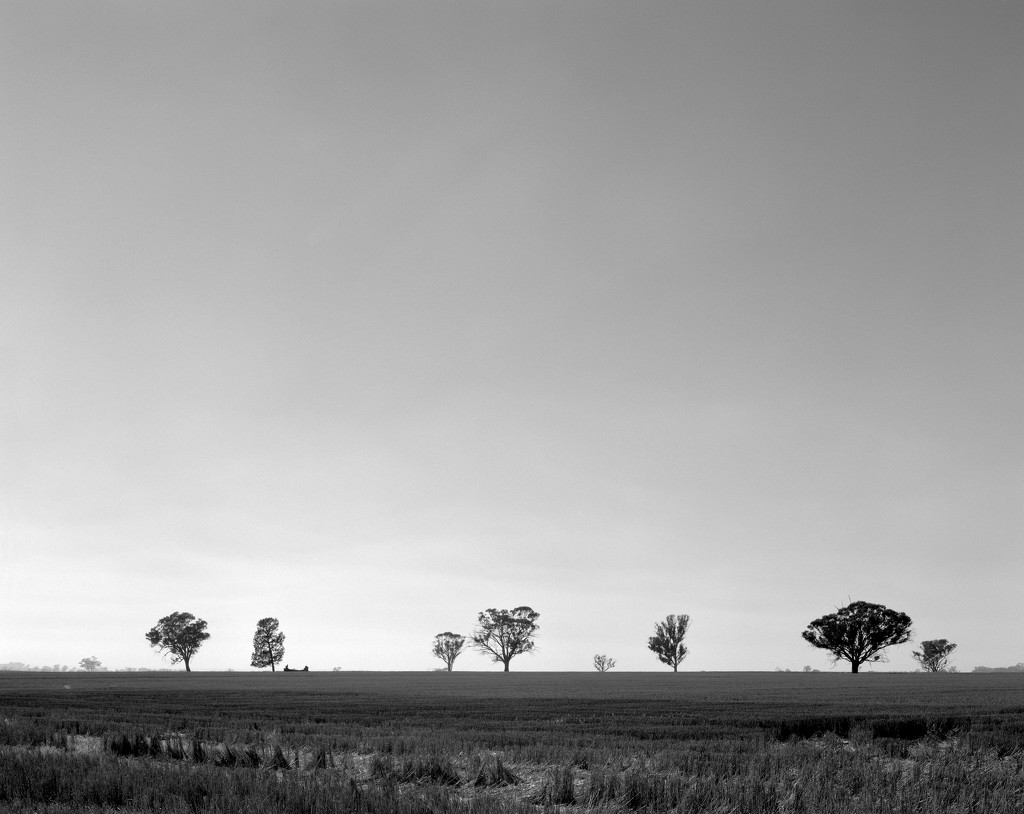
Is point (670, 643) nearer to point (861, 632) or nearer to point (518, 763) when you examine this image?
point (861, 632)

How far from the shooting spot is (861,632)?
481 feet

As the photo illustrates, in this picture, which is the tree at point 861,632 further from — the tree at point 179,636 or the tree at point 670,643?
the tree at point 179,636

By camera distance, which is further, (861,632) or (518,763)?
(861,632)

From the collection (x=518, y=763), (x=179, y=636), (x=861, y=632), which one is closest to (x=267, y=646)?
(x=179, y=636)

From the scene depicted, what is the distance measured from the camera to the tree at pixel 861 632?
478ft

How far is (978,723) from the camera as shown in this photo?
2834 cm

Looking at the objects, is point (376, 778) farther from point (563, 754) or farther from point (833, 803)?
point (833, 803)

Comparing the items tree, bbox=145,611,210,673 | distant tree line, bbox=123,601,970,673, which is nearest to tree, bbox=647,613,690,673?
distant tree line, bbox=123,601,970,673

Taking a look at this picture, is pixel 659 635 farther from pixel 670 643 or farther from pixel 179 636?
pixel 179 636

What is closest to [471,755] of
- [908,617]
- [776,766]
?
[776,766]

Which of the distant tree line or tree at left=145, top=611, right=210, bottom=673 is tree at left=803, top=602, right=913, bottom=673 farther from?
tree at left=145, top=611, right=210, bottom=673

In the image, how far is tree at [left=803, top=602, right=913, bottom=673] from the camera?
146m

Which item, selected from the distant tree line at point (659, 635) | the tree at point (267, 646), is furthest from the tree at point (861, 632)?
the tree at point (267, 646)

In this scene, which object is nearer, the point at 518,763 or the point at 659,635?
the point at 518,763
